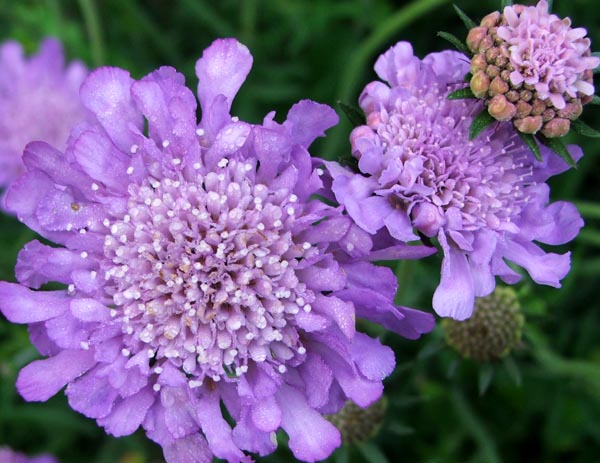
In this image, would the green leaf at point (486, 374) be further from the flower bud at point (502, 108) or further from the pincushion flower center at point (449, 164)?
the flower bud at point (502, 108)

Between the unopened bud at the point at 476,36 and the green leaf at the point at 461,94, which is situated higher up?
the unopened bud at the point at 476,36

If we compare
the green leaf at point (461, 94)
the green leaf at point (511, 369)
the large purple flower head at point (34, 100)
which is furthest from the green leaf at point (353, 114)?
the large purple flower head at point (34, 100)

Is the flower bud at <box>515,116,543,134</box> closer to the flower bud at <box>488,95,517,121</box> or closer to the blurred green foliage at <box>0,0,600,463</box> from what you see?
the flower bud at <box>488,95,517,121</box>

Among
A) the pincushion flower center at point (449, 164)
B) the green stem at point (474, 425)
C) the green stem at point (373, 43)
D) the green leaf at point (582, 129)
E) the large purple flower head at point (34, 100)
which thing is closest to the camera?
the green leaf at point (582, 129)

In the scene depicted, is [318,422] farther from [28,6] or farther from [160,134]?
[28,6]

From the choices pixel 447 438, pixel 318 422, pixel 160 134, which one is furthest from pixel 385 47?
pixel 318 422
